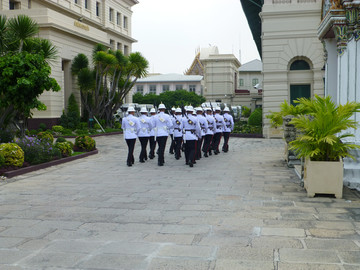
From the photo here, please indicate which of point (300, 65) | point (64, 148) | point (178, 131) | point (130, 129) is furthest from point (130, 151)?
point (300, 65)

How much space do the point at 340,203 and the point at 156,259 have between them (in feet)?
13.8

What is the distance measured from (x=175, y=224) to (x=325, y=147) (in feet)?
12.0

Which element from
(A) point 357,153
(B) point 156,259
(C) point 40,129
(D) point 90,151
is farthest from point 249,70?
(B) point 156,259

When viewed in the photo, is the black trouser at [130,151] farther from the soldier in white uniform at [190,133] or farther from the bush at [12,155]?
the bush at [12,155]

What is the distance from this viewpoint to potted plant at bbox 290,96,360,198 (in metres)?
8.19

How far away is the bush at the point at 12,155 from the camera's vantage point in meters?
11.8

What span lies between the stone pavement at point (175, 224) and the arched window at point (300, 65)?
601 inches

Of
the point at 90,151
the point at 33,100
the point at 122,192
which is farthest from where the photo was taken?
the point at 90,151

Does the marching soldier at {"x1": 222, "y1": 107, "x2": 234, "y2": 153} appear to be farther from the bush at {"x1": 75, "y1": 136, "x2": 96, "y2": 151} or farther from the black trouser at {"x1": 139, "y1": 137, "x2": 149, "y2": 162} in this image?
the bush at {"x1": 75, "y1": 136, "x2": 96, "y2": 151}

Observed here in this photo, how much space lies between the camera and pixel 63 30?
1179 inches

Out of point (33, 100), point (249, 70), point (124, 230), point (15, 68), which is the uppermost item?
point (249, 70)

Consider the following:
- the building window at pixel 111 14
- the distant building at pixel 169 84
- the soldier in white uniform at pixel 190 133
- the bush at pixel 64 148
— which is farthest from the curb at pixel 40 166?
the distant building at pixel 169 84

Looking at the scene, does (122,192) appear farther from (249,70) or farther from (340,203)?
(249,70)

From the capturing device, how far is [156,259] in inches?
191
